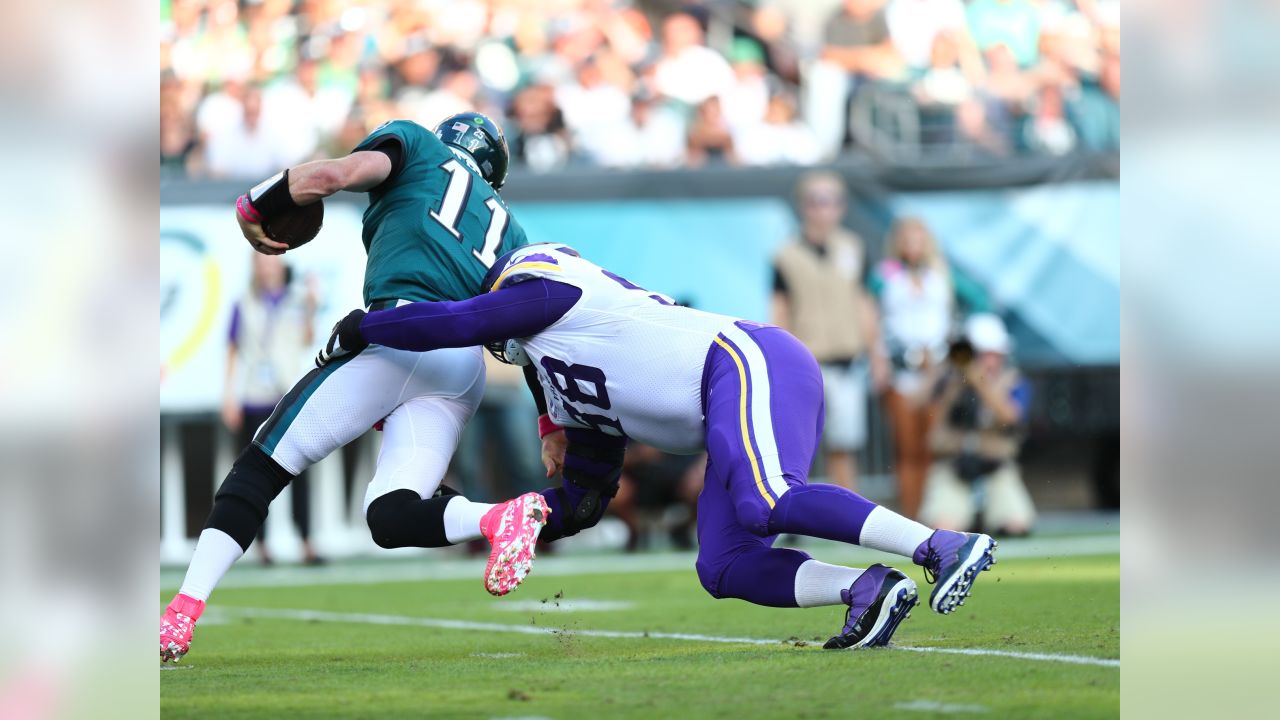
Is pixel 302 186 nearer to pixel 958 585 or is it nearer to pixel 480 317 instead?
pixel 480 317

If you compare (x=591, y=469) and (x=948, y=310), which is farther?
(x=948, y=310)

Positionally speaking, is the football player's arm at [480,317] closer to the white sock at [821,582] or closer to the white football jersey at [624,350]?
the white football jersey at [624,350]

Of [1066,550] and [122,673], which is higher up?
[122,673]

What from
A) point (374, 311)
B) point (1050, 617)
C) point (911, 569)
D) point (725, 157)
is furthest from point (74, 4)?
point (725, 157)

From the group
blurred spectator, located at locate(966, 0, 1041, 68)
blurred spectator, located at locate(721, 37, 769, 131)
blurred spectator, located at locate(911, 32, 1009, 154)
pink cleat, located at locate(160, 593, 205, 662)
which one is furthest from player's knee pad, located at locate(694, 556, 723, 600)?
blurred spectator, located at locate(966, 0, 1041, 68)

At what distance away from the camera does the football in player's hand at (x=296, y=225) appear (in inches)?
177

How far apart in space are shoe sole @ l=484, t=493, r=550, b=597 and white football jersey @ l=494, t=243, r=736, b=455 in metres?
0.34

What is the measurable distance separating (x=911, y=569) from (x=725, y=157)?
4.67m

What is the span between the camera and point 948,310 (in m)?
10.1

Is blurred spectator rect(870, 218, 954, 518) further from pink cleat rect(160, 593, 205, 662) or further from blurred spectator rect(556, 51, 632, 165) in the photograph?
pink cleat rect(160, 593, 205, 662)

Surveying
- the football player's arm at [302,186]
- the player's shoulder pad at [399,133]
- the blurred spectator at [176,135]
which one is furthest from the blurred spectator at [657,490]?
the football player's arm at [302,186]

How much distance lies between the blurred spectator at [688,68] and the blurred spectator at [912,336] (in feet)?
8.08

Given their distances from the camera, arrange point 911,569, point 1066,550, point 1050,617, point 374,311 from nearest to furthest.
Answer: point 374,311
point 1050,617
point 911,569
point 1066,550

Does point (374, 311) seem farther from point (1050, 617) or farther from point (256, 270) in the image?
point (256, 270)
